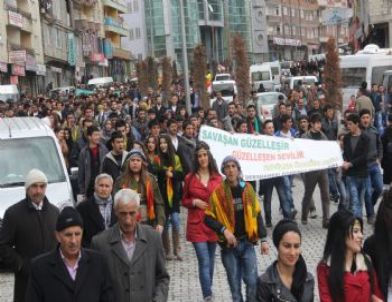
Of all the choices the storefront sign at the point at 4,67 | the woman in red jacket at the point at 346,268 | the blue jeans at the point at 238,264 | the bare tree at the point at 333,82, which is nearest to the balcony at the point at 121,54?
the storefront sign at the point at 4,67

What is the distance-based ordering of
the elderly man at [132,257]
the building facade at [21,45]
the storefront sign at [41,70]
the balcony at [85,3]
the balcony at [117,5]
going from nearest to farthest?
the elderly man at [132,257], the building facade at [21,45], the storefront sign at [41,70], the balcony at [85,3], the balcony at [117,5]

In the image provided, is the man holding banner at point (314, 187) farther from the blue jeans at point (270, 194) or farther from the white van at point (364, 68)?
the white van at point (364, 68)

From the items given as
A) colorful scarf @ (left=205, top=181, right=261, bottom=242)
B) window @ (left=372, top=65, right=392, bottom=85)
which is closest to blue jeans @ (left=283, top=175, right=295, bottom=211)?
colorful scarf @ (left=205, top=181, right=261, bottom=242)

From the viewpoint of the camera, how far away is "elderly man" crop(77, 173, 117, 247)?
841cm

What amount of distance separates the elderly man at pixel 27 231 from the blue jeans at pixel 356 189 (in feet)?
21.6

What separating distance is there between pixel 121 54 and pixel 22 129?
90.4 meters

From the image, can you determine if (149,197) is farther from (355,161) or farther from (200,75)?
(200,75)

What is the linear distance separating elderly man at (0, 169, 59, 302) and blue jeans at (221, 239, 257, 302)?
68.8 inches

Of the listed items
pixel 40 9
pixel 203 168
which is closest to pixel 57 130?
pixel 203 168

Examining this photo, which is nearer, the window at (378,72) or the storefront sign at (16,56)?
the window at (378,72)

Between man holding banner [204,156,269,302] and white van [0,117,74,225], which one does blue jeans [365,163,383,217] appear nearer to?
white van [0,117,74,225]

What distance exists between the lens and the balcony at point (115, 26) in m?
96.8

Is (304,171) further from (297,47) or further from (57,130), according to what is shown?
(297,47)

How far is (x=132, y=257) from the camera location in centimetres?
671
